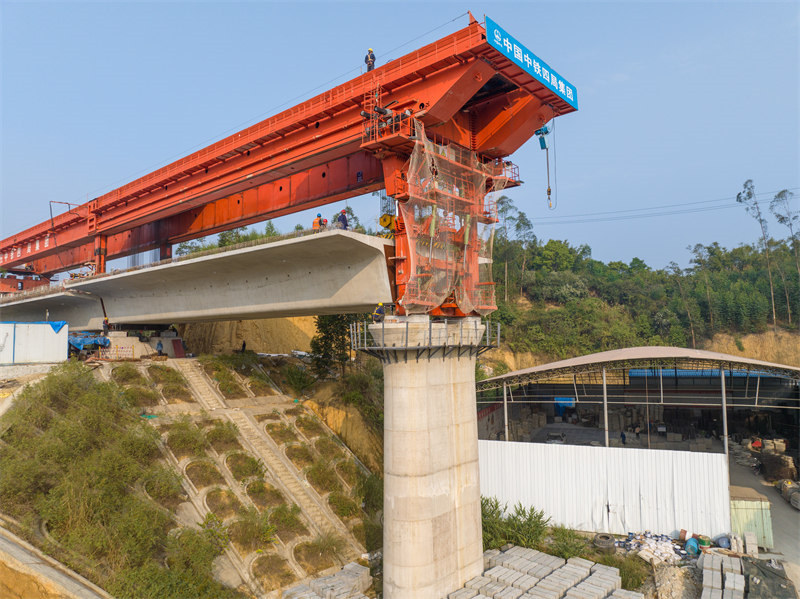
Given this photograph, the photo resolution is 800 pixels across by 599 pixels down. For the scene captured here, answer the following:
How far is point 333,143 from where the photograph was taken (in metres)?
20.5

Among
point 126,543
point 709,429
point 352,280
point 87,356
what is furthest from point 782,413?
point 87,356

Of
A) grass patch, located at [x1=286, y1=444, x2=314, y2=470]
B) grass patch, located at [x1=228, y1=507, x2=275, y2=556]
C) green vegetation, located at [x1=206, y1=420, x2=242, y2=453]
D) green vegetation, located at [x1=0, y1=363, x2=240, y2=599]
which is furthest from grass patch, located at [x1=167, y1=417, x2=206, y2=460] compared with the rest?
grass patch, located at [x1=228, y1=507, x2=275, y2=556]

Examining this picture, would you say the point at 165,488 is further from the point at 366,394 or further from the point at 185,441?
the point at 366,394

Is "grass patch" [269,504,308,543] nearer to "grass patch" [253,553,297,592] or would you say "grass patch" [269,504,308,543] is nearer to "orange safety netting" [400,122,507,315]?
"grass patch" [253,553,297,592]

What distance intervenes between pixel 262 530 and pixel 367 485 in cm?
636

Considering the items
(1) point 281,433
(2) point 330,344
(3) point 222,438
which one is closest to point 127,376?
(3) point 222,438

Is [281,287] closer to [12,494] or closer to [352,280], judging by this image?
[352,280]

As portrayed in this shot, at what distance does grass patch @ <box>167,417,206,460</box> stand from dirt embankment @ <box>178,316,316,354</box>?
21360 mm

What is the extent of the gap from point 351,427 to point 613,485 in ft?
49.6

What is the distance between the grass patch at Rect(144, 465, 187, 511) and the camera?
21.5 meters

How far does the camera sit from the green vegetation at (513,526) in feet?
71.6

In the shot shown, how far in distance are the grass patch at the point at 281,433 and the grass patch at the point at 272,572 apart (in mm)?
8129

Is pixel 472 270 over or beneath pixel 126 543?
over

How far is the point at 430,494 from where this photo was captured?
17.9 metres
